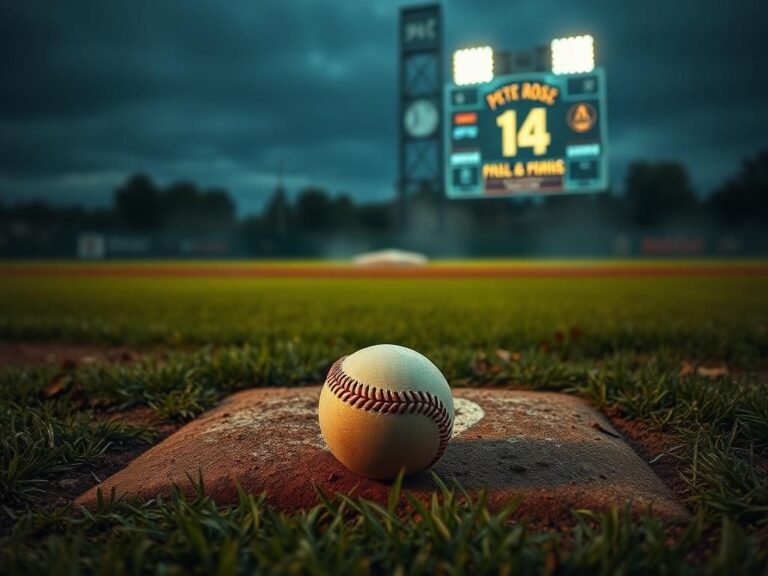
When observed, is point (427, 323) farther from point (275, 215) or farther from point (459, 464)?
point (275, 215)

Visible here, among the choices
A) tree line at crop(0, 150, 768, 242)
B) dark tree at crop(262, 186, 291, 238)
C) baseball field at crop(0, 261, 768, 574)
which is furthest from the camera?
dark tree at crop(262, 186, 291, 238)

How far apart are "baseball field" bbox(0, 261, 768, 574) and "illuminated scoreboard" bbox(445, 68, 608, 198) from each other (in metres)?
7.67

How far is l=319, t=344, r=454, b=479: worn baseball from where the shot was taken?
5.45 ft

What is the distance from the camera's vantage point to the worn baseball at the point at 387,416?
1.66 metres

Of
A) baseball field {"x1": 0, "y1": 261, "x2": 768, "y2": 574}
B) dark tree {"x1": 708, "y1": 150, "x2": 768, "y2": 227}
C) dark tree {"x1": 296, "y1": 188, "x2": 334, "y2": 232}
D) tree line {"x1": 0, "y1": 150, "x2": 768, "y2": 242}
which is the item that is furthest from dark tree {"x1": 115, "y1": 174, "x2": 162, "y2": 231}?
baseball field {"x1": 0, "y1": 261, "x2": 768, "y2": 574}

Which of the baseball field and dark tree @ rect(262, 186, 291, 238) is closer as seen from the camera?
the baseball field

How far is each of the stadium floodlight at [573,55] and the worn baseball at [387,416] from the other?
11469 millimetres

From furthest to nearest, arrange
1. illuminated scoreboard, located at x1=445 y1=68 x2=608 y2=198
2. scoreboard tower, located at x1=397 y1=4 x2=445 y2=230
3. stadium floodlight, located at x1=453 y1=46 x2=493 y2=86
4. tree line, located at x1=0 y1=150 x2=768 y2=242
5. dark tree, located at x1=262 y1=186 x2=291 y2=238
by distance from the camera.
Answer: dark tree, located at x1=262 y1=186 x2=291 y2=238
tree line, located at x1=0 y1=150 x2=768 y2=242
scoreboard tower, located at x1=397 y1=4 x2=445 y2=230
stadium floodlight, located at x1=453 y1=46 x2=493 y2=86
illuminated scoreboard, located at x1=445 y1=68 x2=608 y2=198

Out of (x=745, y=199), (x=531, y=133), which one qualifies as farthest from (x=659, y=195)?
(x=531, y=133)

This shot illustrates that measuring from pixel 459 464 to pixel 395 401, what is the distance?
356 millimetres

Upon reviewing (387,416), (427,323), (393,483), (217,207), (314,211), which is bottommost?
(393,483)

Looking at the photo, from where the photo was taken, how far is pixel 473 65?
1209 cm

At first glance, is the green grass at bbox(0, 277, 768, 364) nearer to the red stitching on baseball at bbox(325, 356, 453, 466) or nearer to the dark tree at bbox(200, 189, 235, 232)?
the red stitching on baseball at bbox(325, 356, 453, 466)

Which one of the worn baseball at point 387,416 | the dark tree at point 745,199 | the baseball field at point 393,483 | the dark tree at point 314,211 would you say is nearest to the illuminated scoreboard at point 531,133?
the baseball field at point 393,483
